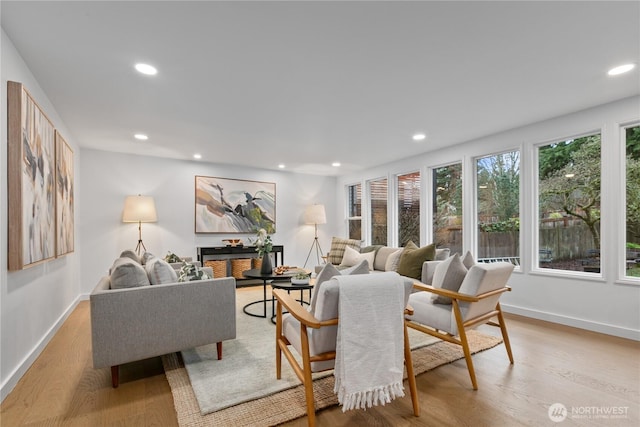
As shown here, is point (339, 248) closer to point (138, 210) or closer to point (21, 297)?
point (138, 210)

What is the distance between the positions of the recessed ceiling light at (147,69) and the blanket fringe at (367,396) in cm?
257

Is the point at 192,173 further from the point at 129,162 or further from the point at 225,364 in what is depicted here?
the point at 225,364

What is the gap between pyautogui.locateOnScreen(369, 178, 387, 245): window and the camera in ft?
20.3

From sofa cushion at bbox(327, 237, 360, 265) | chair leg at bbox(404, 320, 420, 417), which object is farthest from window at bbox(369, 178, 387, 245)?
chair leg at bbox(404, 320, 420, 417)

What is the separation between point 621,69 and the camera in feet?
8.16

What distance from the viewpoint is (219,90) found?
2820 millimetres

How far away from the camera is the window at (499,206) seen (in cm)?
403

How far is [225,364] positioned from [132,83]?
2450 mm

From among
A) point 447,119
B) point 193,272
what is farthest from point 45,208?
point 447,119

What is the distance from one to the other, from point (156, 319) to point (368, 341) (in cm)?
153

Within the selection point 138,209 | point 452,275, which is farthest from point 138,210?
point 452,275

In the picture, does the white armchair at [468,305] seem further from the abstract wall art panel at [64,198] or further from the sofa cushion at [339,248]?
the abstract wall art panel at [64,198]

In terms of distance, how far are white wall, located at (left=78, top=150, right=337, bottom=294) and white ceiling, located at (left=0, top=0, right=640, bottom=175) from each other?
121 cm

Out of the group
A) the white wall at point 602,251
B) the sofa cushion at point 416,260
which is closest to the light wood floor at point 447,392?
the white wall at point 602,251
